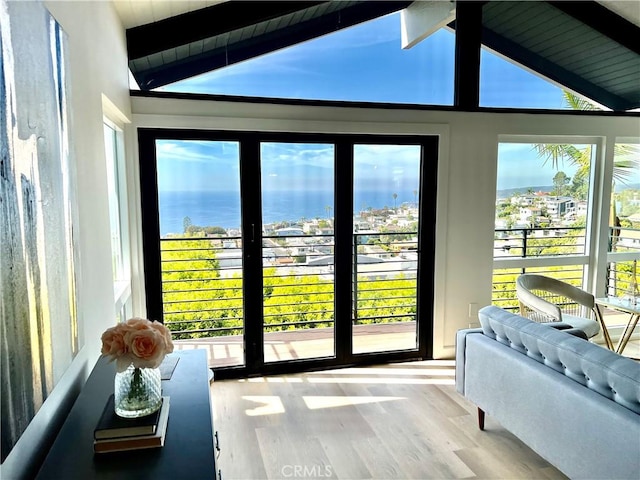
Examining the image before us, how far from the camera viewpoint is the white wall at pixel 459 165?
11.3 ft

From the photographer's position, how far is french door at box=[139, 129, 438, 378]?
323 cm

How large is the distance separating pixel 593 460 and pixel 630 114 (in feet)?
11.9

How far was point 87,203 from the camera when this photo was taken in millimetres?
1766

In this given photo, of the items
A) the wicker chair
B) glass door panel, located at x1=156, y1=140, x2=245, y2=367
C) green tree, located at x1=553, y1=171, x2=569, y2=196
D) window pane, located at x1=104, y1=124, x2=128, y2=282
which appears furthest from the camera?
green tree, located at x1=553, y1=171, x2=569, y2=196

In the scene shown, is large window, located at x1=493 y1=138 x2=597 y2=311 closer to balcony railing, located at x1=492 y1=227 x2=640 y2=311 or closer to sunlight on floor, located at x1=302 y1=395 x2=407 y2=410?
balcony railing, located at x1=492 y1=227 x2=640 y2=311

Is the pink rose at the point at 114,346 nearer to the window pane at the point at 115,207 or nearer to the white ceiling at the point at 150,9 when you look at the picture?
the window pane at the point at 115,207

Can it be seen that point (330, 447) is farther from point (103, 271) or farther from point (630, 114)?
point (630, 114)

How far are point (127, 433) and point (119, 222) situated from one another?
2098 mm

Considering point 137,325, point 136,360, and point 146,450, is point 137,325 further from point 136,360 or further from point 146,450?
point 146,450

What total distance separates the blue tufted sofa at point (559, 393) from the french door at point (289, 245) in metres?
1.25

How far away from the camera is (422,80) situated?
3.62 meters

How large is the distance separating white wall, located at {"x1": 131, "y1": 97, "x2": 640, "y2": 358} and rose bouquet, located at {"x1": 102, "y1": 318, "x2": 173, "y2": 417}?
7.63 feet

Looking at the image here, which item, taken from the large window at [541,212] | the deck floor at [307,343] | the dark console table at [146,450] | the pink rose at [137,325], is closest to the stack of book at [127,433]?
the dark console table at [146,450]

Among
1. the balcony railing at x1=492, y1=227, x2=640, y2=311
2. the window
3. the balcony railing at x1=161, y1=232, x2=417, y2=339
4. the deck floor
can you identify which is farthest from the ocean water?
the balcony railing at x1=492, y1=227, x2=640, y2=311
